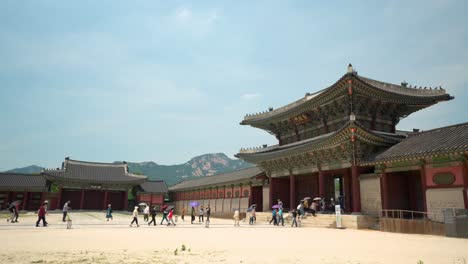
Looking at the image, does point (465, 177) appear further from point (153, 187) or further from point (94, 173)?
point (94, 173)

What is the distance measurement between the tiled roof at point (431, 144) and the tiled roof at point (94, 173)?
40511mm

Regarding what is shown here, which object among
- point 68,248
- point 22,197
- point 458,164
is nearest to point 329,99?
point 458,164

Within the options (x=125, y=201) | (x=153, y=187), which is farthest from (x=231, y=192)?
(x=153, y=187)

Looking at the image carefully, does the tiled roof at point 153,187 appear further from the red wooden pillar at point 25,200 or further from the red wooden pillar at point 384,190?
the red wooden pillar at point 384,190

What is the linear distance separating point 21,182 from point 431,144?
52.0m

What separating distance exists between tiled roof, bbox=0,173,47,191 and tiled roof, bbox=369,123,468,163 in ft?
152

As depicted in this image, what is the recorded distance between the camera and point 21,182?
49531mm

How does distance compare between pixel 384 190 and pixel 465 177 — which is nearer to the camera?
pixel 465 177

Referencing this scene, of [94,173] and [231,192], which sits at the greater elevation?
[94,173]

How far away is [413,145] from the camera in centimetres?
2198

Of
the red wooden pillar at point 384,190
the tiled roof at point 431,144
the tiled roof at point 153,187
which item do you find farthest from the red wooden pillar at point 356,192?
the tiled roof at point 153,187

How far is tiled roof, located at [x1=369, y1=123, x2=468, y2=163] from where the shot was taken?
60.6ft

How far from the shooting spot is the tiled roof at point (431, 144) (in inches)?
728

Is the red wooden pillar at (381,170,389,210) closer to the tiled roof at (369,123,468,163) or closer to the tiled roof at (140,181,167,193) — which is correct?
the tiled roof at (369,123,468,163)
